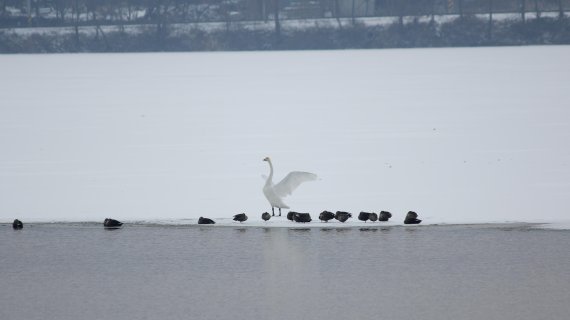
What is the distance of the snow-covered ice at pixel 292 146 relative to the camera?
503 inches

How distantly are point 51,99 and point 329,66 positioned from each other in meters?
25.4

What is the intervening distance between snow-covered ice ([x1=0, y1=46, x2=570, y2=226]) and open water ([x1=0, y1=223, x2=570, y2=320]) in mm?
1123

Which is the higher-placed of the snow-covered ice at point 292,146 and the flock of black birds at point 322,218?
the flock of black birds at point 322,218

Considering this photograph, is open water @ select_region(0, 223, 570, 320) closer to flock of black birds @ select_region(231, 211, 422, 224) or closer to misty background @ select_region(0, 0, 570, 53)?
flock of black birds @ select_region(231, 211, 422, 224)

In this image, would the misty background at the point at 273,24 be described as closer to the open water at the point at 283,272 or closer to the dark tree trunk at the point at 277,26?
the dark tree trunk at the point at 277,26

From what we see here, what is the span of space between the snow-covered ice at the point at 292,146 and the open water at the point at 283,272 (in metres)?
1.12

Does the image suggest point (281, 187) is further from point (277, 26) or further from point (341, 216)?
point (277, 26)

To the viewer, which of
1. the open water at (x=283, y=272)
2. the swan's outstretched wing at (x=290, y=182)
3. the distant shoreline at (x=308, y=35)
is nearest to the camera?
the open water at (x=283, y=272)

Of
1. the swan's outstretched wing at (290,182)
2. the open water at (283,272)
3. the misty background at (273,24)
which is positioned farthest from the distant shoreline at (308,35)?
the open water at (283,272)

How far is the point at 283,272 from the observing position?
8.93m

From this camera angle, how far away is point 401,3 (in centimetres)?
8056

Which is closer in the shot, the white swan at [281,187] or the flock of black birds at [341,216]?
the flock of black birds at [341,216]

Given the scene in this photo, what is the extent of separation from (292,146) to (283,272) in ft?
35.5

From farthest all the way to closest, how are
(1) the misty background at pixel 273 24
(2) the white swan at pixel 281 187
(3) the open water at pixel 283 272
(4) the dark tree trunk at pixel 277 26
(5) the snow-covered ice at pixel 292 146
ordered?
1. (4) the dark tree trunk at pixel 277 26
2. (1) the misty background at pixel 273 24
3. (5) the snow-covered ice at pixel 292 146
4. (2) the white swan at pixel 281 187
5. (3) the open water at pixel 283 272
